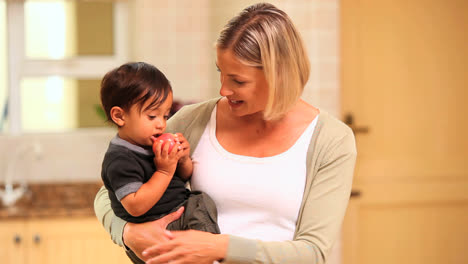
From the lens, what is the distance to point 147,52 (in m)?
3.98

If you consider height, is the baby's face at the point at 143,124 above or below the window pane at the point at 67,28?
below

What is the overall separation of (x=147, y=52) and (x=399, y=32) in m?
1.56

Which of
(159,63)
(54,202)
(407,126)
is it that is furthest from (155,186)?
(159,63)

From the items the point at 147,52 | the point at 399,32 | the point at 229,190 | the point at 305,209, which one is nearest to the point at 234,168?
the point at 229,190

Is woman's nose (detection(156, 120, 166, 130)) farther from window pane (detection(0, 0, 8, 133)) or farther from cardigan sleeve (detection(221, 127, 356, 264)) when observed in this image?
window pane (detection(0, 0, 8, 133))

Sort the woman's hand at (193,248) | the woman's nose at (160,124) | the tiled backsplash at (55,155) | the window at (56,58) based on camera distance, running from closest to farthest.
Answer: the woman's hand at (193,248) < the woman's nose at (160,124) < the tiled backsplash at (55,155) < the window at (56,58)

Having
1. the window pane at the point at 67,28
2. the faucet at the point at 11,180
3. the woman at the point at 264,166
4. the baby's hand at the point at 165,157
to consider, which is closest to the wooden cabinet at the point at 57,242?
the faucet at the point at 11,180

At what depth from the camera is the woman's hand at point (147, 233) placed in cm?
159

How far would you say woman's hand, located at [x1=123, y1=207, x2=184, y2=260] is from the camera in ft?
5.20

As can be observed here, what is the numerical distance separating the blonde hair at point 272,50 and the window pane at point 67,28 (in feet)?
8.60

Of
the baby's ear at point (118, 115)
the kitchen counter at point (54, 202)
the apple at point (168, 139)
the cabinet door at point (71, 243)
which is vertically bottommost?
the cabinet door at point (71, 243)

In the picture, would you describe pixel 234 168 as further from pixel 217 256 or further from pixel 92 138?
pixel 92 138

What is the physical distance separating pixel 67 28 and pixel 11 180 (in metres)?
1.06

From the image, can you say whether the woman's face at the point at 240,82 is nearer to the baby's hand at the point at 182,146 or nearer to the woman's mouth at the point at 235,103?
the woman's mouth at the point at 235,103
